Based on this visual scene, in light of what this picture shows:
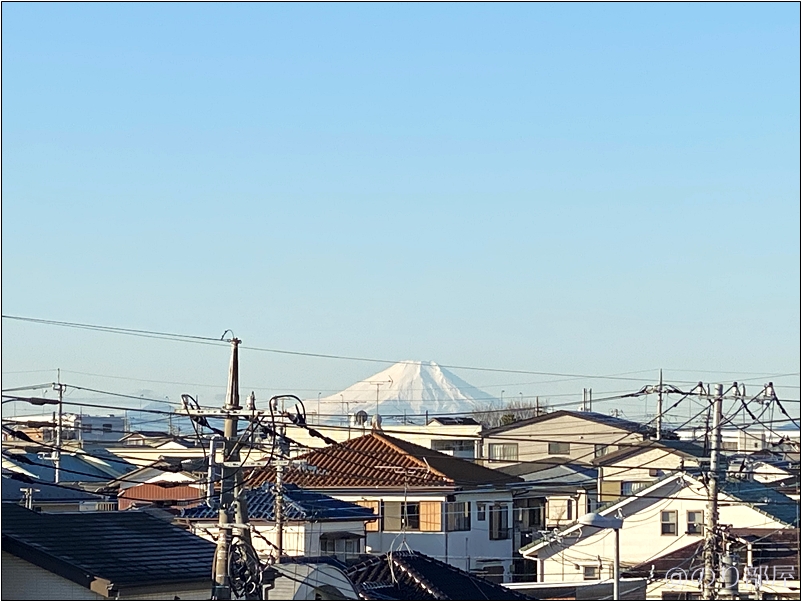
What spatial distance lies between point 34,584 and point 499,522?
21277mm

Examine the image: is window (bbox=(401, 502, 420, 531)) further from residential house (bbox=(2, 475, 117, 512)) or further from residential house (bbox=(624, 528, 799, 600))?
residential house (bbox=(2, 475, 117, 512))

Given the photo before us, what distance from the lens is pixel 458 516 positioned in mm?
30984

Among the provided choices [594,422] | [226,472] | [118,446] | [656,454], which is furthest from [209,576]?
[118,446]

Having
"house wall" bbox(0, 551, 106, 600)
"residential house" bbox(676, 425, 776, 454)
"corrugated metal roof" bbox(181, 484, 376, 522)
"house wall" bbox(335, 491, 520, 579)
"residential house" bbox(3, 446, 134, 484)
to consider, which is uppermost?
"residential house" bbox(676, 425, 776, 454)

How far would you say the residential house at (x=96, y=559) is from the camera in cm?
1245

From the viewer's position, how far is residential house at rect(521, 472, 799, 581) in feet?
85.5

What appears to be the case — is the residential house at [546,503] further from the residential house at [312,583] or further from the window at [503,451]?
the residential house at [312,583]

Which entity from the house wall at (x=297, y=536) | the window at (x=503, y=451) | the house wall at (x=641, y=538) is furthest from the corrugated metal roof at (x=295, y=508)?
the window at (x=503, y=451)

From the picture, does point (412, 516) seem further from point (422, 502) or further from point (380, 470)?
point (380, 470)

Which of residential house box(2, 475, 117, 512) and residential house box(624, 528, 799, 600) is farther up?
residential house box(2, 475, 117, 512)

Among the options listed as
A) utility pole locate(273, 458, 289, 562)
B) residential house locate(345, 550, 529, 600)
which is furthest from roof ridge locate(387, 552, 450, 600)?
utility pole locate(273, 458, 289, 562)

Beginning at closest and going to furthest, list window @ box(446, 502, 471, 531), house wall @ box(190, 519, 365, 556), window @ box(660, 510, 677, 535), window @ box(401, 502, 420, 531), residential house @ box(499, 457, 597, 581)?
house wall @ box(190, 519, 365, 556)
window @ box(660, 510, 677, 535)
window @ box(401, 502, 420, 531)
window @ box(446, 502, 471, 531)
residential house @ box(499, 457, 597, 581)

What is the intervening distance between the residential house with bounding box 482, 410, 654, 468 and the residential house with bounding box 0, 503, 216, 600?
98.1 ft

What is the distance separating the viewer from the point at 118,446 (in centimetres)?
5347
